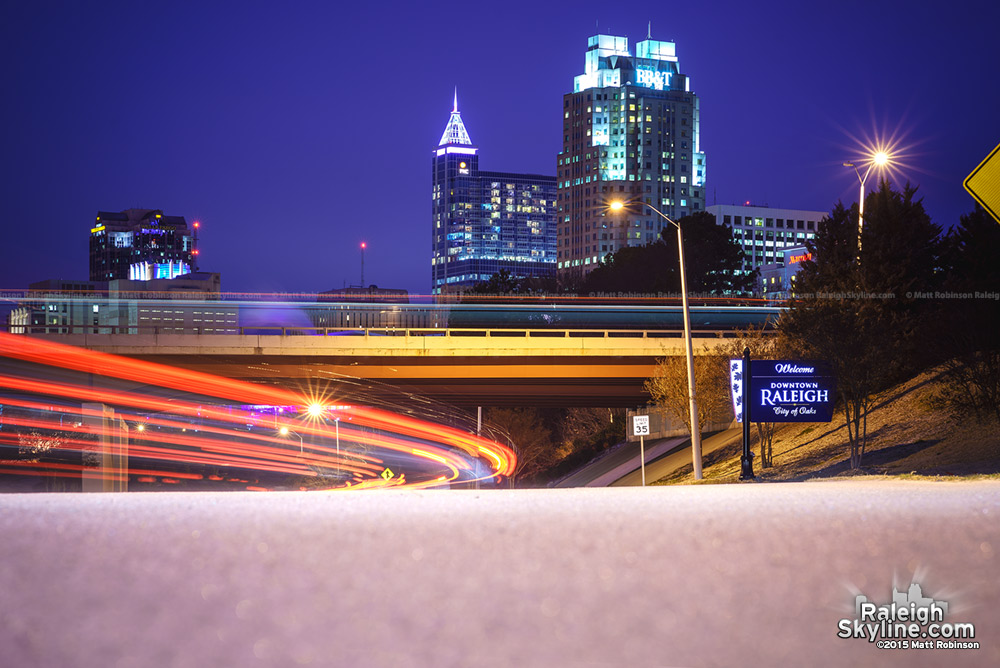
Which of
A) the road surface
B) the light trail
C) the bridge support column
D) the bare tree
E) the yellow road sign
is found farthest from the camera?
the bare tree

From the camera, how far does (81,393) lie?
3472cm

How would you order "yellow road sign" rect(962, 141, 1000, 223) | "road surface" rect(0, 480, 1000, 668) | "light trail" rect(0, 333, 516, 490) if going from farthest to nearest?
1. "light trail" rect(0, 333, 516, 490)
2. "yellow road sign" rect(962, 141, 1000, 223)
3. "road surface" rect(0, 480, 1000, 668)

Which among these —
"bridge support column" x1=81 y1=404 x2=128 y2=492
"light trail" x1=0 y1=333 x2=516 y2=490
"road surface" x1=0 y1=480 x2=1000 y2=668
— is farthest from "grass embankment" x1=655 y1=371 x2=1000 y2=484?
"bridge support column" x1=81 y1=404 x2=128 y2=492

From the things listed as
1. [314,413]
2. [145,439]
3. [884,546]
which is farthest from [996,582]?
[314,413]

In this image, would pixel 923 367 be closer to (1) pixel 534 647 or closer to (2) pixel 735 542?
(2) pixel 735 542

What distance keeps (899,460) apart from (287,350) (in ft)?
82.6

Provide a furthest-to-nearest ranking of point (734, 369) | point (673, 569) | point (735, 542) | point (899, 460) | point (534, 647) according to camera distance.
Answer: point (734, 369) < point (899, 460) < point (735, 542) < point (673, 569) < point (534, 647)

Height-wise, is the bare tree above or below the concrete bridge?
below

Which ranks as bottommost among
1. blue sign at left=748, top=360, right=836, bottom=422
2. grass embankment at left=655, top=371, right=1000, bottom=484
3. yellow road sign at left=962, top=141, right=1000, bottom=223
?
grass embankment at left=655, top=371, right=1000, bottom=484

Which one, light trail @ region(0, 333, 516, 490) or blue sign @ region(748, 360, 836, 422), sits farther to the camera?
light trail @ region(0, 333, 516, 490)

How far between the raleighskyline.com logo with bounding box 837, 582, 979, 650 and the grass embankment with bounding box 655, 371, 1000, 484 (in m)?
18.1

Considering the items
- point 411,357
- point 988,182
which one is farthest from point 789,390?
point 988,182

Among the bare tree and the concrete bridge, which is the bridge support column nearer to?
the concrete bridge

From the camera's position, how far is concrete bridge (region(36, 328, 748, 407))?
43719 millimetres
